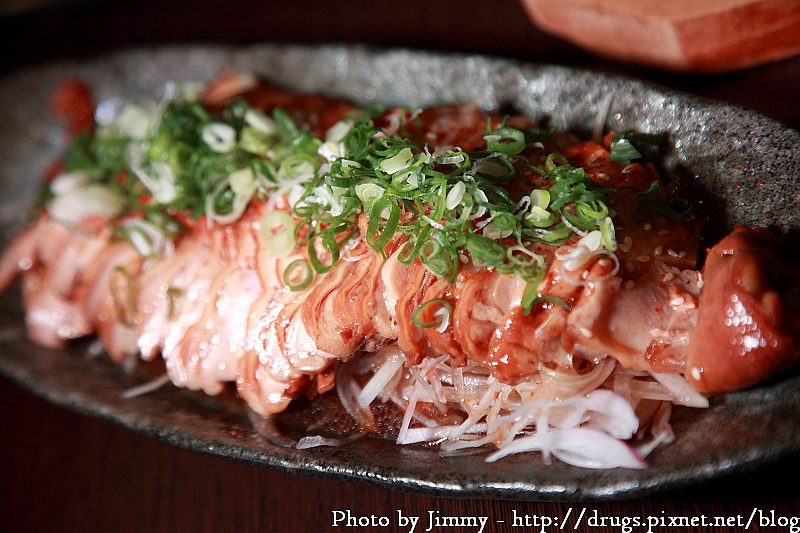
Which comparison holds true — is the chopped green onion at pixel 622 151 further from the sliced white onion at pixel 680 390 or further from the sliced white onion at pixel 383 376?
the sliced white onion at pixel 383 376

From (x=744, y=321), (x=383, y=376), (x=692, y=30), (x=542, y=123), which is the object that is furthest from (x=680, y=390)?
(x=692, y=30)

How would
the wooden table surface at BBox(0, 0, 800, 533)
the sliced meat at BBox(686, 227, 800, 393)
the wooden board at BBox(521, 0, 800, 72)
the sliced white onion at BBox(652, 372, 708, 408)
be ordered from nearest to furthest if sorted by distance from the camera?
the sliced meat at BBox(686, 227, 800, 393) → the sliced white onion at BBox(652, 372, 708, 408) → the wooden table surface at BBox(0, 0, 800, 533) → the wooden board at BBox(521, 0, 800, 72)

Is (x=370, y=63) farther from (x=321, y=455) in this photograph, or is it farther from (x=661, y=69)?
(x=321, y=455)

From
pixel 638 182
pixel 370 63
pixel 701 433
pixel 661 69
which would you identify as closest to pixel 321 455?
pixel 701 433

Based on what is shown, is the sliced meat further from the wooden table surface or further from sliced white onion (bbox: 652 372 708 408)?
the wooden table surface

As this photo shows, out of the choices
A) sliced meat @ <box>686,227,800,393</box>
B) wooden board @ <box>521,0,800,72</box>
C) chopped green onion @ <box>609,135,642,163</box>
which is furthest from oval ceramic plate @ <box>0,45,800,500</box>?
wooden board @ <box>521,0,800,72</box>

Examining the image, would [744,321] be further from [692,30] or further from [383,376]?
[692,30]
